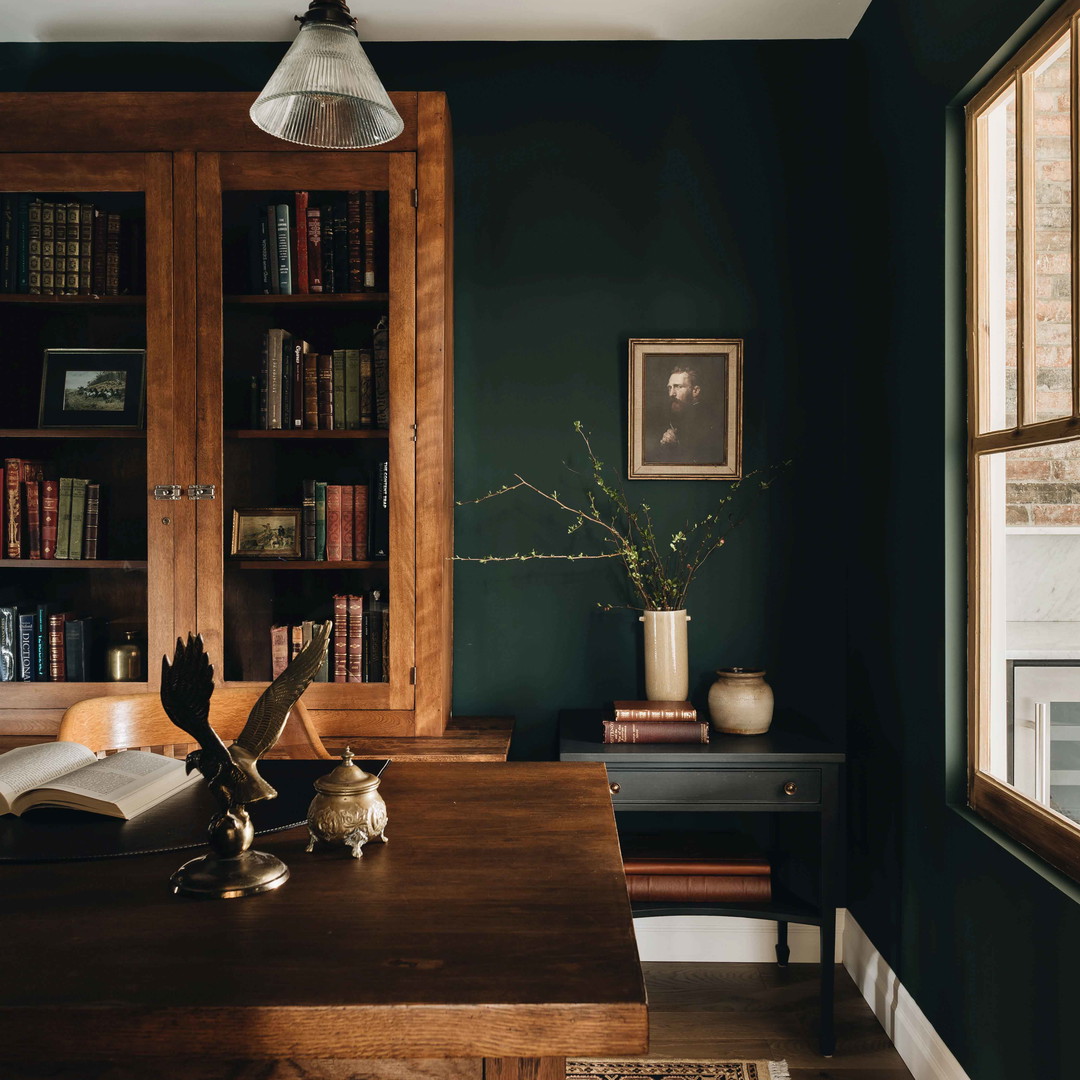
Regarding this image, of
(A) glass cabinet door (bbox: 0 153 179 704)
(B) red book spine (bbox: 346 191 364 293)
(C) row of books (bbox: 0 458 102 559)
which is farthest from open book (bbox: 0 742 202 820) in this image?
(B) red book spine (bbox: 346 191 364 293)

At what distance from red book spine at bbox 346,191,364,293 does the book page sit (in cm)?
141

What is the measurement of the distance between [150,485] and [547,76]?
1741mm

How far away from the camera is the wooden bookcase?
2471 mm

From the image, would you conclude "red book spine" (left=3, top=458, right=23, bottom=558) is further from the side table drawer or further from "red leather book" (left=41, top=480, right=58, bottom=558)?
the side table drawer

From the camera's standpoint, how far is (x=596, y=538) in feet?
9.48

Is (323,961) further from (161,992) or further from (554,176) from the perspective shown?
(554,176)

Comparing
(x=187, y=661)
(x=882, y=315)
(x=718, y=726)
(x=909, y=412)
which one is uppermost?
(x=882, y=315)

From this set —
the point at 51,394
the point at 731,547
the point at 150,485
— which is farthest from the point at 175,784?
the point at 731,547

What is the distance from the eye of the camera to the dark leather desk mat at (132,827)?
4.26 feet

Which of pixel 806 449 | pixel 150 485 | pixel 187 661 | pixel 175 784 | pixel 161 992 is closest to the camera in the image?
pixel 161 992

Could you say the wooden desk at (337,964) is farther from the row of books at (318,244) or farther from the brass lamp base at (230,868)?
the row of books at (318,244)

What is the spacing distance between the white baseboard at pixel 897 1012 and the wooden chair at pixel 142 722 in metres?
1.55

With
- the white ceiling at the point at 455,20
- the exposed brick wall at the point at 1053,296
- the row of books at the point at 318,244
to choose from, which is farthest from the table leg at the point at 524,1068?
the white ceiling at the point at 455,20

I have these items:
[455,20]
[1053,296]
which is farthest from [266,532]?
Answer: [1053,296]
